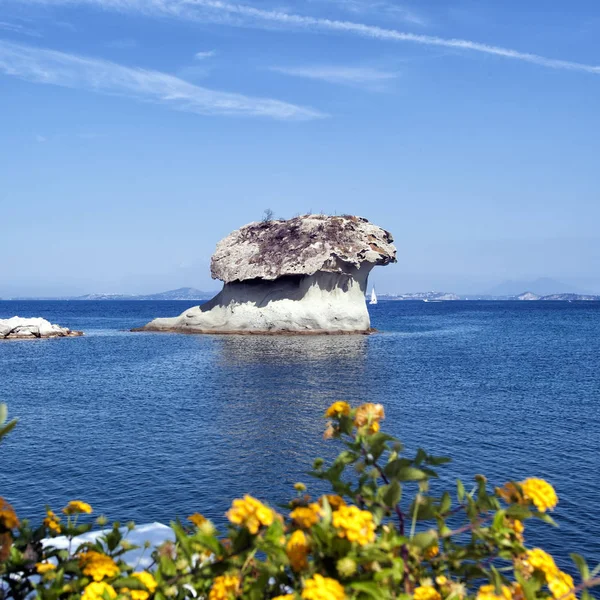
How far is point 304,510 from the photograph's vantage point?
371cm

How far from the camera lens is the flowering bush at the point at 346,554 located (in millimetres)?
3428

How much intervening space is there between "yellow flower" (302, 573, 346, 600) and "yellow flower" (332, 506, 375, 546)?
31 cm

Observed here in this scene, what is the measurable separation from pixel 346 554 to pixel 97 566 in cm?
177

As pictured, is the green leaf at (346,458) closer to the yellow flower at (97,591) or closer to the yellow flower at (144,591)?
the yellow flower at (144,591)

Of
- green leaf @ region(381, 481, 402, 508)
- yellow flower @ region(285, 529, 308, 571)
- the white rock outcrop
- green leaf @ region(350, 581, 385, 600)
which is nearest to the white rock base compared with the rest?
the white rock outcrop

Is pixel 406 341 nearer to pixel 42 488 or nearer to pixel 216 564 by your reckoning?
pixel 42 488

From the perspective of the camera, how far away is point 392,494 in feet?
12.7

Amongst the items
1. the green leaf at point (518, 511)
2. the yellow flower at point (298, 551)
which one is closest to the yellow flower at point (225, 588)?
the yellow flower at point (298, 551)

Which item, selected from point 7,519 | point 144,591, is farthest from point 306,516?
point 7,519

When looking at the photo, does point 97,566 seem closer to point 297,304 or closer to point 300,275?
point 300,275

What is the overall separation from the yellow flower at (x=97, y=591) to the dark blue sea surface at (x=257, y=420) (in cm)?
1275

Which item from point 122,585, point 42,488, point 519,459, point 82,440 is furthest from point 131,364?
point 122,585

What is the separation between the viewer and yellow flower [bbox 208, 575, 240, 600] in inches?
141

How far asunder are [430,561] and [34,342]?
65.1 meters
